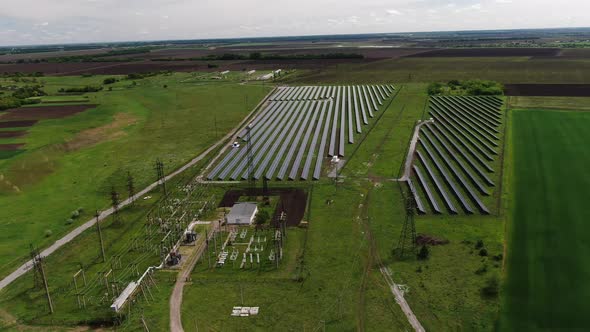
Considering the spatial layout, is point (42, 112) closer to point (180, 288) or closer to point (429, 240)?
point (180, 288)

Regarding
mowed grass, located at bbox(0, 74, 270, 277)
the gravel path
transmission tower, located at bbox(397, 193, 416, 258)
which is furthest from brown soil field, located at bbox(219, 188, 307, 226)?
the gravel path

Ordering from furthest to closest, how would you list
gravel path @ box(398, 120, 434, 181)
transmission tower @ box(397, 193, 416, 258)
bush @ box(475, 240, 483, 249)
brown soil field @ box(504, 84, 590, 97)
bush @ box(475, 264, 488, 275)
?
Answer: 1. brown soil field @ box(504, 84, 590, 97)
2. gravel path @ box(398, 120, 434, 181)
3. bush @ box(475, 240, 483, 249)
4. transmission tower @ box(397, 193, 416, 258)
5. bush @ box(475, 264, 488, 275)

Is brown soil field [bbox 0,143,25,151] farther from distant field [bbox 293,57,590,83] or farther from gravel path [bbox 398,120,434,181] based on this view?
distant field [bbox 293,57,590,83]

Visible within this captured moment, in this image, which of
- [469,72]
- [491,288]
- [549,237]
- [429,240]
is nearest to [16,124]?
[429,240]

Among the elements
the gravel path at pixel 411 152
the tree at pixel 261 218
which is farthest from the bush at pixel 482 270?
the tree at pixel 261 218

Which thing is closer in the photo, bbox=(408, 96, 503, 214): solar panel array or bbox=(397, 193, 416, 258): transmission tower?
bbox=(397, 193, 416, 258): transmission tower

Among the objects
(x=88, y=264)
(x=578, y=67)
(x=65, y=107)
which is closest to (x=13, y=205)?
(x=88, y=264)
